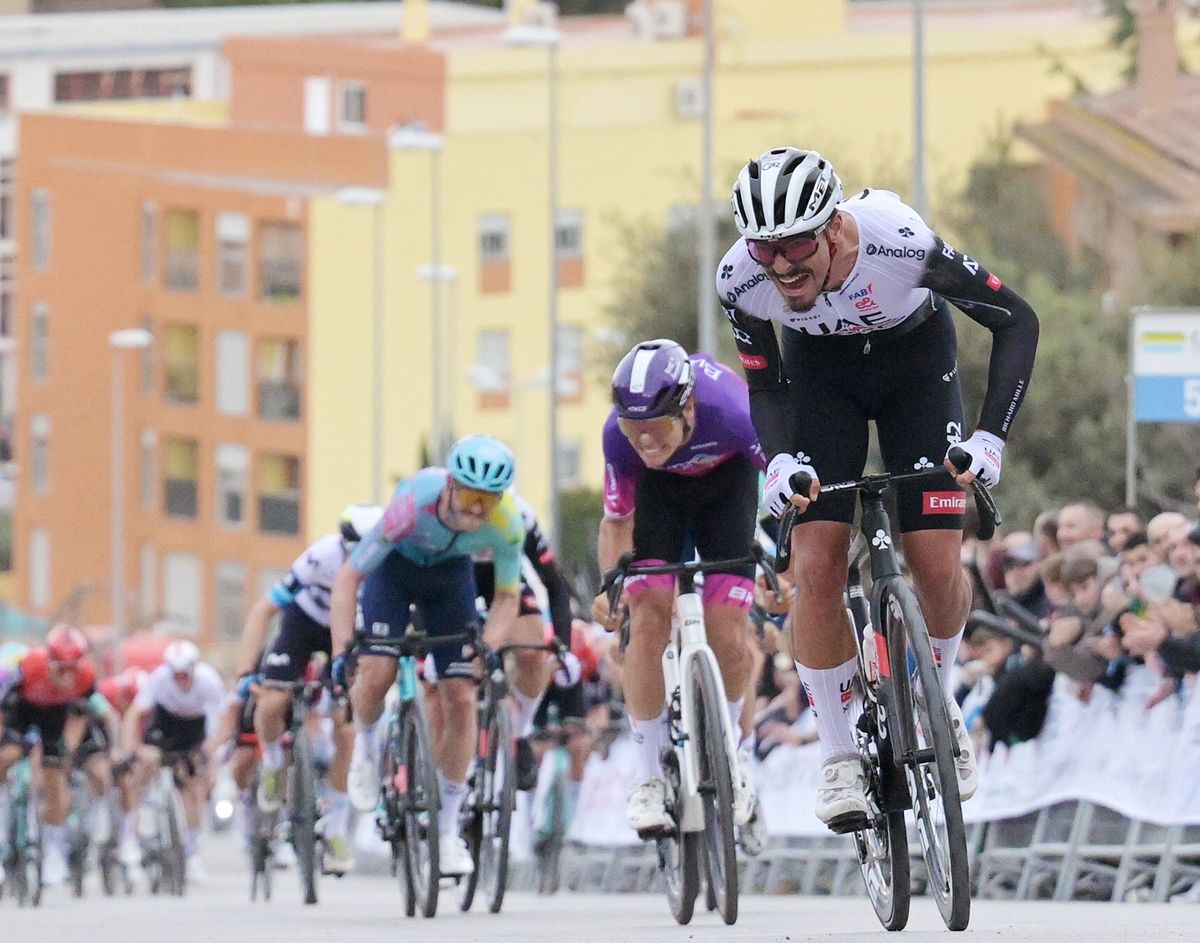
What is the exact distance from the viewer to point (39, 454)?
8369cm

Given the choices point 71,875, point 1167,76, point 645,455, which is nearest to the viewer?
point 645,455

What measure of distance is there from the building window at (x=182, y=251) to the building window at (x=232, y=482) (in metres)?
4.25

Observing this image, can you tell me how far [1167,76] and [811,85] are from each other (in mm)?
31062

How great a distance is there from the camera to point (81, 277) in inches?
3140

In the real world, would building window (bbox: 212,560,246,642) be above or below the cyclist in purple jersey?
below

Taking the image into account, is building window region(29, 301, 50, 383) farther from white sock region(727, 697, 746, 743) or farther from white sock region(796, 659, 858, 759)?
white sock region(796, 659, 858, 759)

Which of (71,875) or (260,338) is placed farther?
(260,338)

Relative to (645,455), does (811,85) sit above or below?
below

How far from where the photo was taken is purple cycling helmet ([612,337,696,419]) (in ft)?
36.9

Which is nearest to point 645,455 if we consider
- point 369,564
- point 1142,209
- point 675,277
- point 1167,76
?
point 369,564

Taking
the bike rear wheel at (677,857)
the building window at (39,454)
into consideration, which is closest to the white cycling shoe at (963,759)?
the bike rear wheel at (677,857)

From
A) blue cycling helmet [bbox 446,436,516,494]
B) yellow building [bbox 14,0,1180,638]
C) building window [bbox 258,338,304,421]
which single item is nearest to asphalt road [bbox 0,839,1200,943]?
blue cycling helmet [bbox 446,436,516,494]

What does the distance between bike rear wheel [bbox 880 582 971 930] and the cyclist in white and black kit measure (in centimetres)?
19

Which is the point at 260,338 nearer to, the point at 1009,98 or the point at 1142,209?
the point at 1009,98
